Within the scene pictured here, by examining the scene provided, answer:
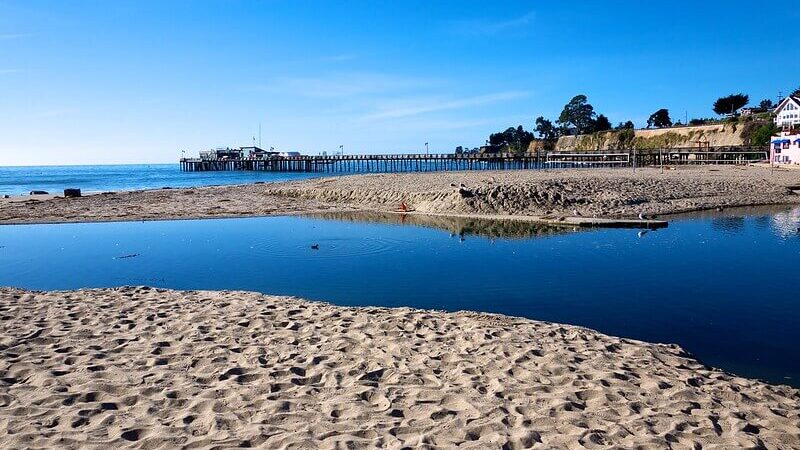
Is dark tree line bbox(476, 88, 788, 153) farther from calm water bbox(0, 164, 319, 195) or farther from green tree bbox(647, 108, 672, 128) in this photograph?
calm water bbox(0, 164, 319, 195)

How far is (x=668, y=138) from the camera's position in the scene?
102312 mm

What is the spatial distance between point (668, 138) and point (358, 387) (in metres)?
109

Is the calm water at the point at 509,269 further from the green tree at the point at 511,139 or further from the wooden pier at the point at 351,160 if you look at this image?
the green tree at the point at 511,139

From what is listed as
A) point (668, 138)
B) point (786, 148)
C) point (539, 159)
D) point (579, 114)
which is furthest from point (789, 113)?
point (579, 114)

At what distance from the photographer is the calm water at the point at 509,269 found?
9.38 m

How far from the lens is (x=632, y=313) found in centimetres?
991

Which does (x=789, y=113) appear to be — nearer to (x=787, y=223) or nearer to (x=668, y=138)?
(x=668, y=138)

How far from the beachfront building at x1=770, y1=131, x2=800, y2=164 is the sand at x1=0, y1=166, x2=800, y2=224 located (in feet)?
41.9

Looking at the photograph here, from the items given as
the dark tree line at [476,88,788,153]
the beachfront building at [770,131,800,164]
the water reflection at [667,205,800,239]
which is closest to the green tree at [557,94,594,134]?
the dark tree line at [476,88,788,153]

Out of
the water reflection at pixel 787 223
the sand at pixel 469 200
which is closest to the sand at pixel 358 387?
the water reflection at pixel 787 223

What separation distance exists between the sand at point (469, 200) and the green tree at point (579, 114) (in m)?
109

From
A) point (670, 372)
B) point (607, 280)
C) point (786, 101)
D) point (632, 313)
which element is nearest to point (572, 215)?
point (607, 280)

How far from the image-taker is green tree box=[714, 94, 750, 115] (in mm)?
111438

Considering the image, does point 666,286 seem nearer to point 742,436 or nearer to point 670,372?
point 670,372
